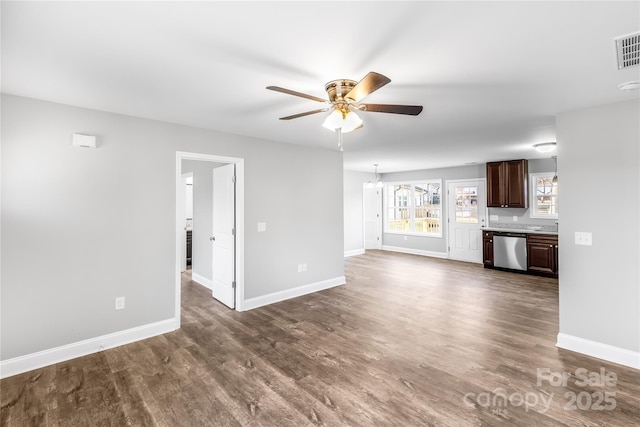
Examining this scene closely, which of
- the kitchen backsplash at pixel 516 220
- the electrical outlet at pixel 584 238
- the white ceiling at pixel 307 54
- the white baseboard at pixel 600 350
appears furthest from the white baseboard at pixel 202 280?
the kitchen backsplash at pixel 516 220

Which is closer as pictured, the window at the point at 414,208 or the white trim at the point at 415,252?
the white trim at the point at 415,252

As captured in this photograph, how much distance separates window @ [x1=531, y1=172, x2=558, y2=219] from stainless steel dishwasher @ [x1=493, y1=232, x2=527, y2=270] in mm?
858

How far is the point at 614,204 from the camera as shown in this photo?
284cm

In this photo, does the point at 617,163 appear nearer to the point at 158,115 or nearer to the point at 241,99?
the point at 241,99

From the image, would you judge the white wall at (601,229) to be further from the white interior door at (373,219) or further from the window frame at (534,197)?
the white interior door at (373,219)

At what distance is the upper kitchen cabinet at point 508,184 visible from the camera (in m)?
6.51

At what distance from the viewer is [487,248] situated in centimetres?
681

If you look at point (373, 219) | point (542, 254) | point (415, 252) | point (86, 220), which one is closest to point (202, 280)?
point (86, 220)

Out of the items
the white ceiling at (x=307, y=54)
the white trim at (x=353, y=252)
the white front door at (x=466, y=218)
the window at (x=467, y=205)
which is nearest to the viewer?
the white ceiling at (x=307, y=54)

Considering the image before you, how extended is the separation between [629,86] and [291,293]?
4497mm

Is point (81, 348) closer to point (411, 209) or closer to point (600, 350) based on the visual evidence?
point (600, 350)

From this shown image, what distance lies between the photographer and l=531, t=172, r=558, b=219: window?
6422 mm

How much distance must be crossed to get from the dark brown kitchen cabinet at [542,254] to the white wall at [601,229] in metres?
3.38

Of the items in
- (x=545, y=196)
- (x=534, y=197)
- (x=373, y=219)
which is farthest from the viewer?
(x=373, y=219)
